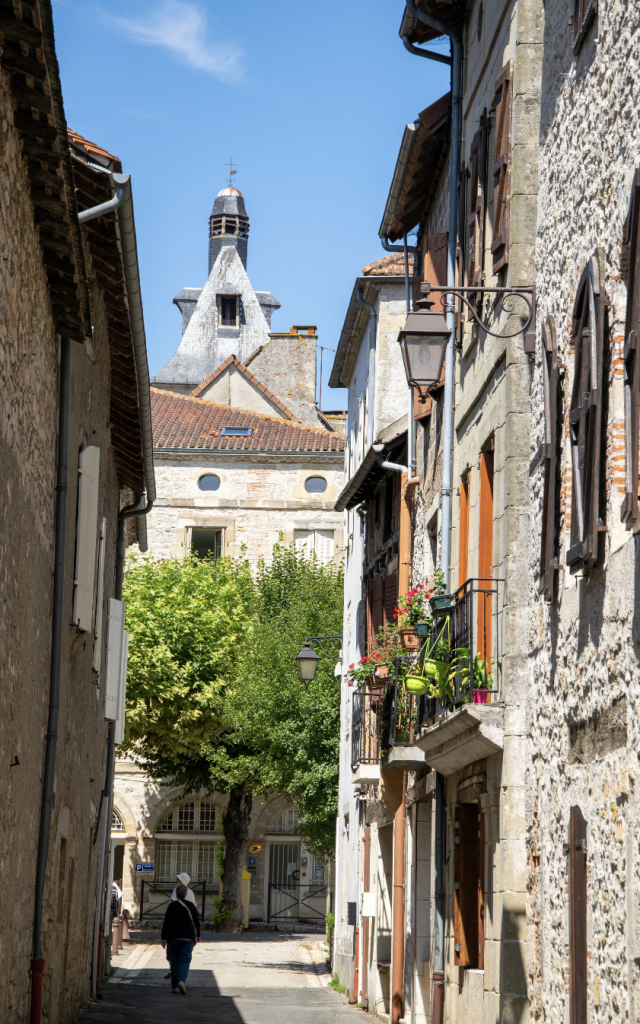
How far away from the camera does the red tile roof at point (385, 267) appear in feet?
65.9

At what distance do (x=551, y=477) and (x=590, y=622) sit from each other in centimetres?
132

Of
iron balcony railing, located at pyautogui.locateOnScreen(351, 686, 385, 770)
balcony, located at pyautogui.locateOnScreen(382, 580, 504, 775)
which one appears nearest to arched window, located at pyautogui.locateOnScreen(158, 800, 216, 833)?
iron balcony railing, located at pyautogui.locateOnScreen(351, 686, 385, 770)

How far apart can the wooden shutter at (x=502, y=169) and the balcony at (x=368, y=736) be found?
6987mm

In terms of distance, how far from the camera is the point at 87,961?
1597 centimetres

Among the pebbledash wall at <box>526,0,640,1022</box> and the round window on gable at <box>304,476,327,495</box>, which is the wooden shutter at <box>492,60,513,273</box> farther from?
the round window on gable at <box>304,476,327,495</box>

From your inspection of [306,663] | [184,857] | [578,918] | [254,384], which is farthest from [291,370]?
[578,918]

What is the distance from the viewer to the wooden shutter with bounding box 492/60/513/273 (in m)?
10.1

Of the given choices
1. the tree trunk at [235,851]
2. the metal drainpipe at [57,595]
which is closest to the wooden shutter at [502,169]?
the metal drainpipe at [57,595]

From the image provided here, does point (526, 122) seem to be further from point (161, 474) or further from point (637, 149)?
point (161, 474)

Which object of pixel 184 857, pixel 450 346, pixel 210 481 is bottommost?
pixel 184 857

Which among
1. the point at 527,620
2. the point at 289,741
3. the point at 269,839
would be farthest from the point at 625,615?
the point at 269,839

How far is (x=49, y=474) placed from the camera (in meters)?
10.1

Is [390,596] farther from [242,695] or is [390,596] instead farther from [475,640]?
[242,695]

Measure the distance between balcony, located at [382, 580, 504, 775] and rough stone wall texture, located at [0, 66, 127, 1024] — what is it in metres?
2.98
